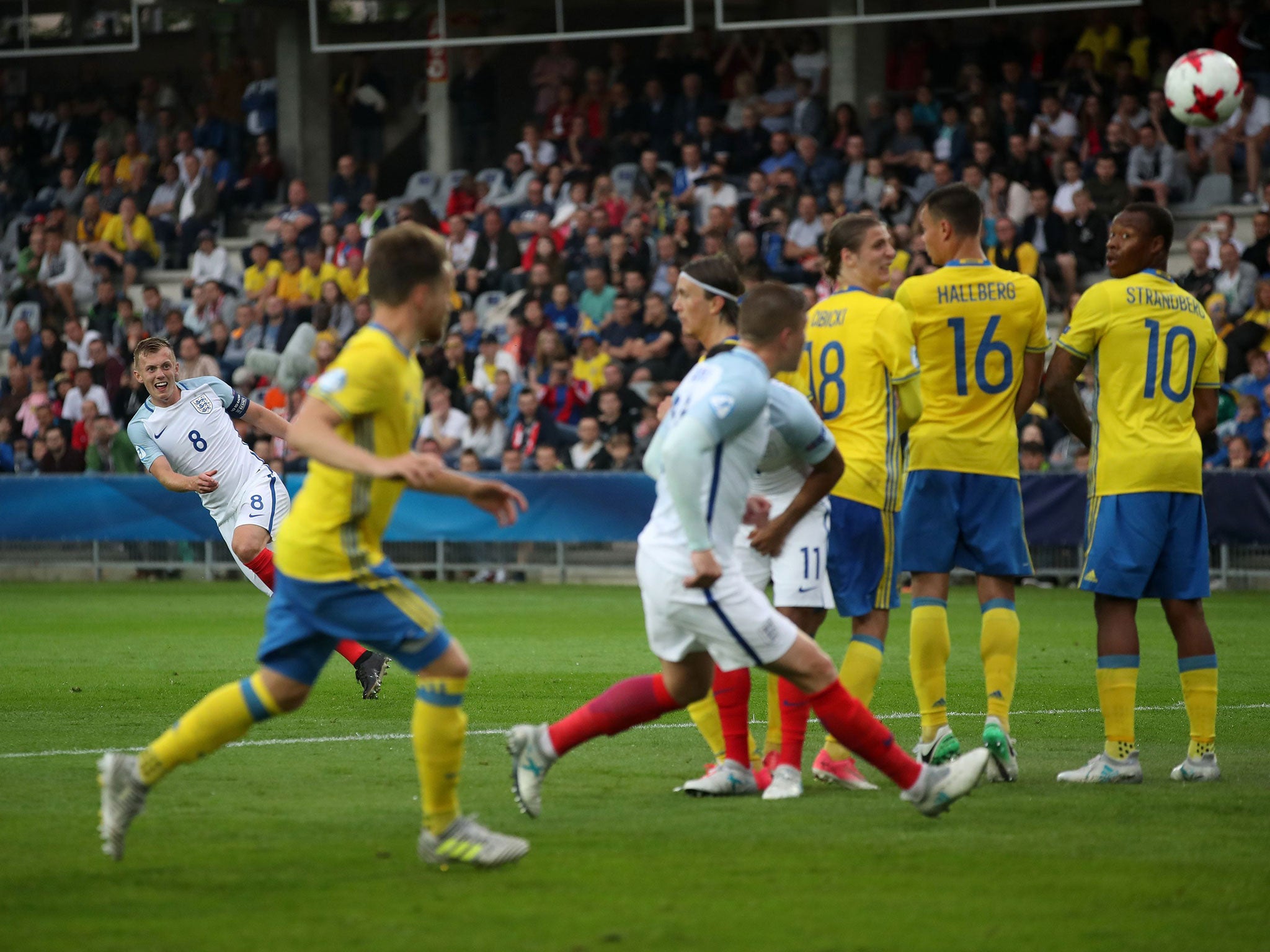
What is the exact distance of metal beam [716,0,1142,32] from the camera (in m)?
21.3

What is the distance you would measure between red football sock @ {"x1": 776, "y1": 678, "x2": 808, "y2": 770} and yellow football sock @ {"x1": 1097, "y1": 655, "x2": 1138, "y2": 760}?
4.43ft

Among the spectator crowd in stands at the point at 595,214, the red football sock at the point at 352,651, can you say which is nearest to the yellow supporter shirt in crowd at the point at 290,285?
the spectator crowd in stands at the point at 595,214

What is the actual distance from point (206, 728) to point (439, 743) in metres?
0.76

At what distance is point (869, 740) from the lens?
6.18m

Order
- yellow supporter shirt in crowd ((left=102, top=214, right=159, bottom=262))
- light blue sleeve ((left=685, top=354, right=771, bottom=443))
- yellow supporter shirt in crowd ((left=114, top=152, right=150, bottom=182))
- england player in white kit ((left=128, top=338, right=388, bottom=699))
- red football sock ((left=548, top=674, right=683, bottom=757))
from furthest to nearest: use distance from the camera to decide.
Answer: yellow supporter shirt in crowd ((left=114, top=152, right=150, bottom=182)) → yellow supporter shirt in crowd ((left=102, top=214, right=159, bottom=262)) → england player in white kit ((left=128, top=338, right=388, bottom=699)) → red football sock ((left=548, top=674, right=683, bottom=757)) → light blue sleeve ((left=685, top=354, right=771, bottom=443))

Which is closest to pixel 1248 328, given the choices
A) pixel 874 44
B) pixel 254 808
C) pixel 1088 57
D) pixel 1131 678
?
pixel 1088 57

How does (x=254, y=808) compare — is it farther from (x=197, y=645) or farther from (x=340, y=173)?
(x=340, y=173)

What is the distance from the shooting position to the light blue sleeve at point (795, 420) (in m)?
6.46

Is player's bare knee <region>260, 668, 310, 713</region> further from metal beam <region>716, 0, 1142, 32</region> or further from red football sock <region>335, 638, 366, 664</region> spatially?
metal beam <region>716, 0, 1142, 32</region>

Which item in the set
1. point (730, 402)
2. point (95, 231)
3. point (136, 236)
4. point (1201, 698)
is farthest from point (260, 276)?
point (730, 402)

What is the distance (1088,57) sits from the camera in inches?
906

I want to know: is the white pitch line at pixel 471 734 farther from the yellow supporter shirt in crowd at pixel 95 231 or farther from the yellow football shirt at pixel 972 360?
the yellow supporter shirt in crowd at pixel 95 231

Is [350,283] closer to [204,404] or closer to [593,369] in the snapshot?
[593,369]

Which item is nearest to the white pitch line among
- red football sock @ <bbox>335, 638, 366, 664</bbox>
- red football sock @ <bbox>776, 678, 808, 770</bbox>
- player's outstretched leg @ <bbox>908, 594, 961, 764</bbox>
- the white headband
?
red football sock @ <bbox>335, 638, 366, 664</bbox>
